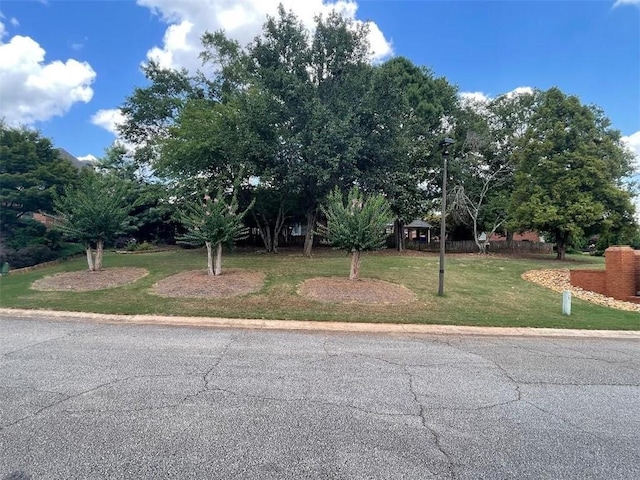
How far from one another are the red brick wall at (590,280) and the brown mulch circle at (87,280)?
53.2 feet

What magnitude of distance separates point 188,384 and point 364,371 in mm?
2338

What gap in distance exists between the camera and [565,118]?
21.4 m

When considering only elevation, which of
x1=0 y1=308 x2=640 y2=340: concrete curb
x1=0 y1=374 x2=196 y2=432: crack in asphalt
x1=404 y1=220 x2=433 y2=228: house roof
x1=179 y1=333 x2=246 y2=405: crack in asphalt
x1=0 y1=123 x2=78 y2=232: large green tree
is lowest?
x1=0 y1=308 x2=640 y2=340: concrete curb

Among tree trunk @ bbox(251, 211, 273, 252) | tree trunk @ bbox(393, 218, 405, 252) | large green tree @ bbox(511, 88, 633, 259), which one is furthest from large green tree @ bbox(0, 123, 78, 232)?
large green tree @ bbox(511, 88, 633, 259)

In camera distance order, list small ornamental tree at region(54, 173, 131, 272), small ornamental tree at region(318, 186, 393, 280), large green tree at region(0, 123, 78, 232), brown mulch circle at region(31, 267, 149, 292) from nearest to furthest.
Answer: small ornamental tree at region(318, 186, 393, 280) < brown mulch circle at region(31, 267, 149, 292) < small ornamental tree at region(54, 173, 131, 272) < large green tree at region(0, 123, 78, 232)

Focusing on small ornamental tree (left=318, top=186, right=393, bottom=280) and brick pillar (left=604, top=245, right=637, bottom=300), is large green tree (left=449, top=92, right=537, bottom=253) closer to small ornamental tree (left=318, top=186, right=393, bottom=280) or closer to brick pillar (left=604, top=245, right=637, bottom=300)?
brick pillar (left=604, top=245, right=637, bottom=300)

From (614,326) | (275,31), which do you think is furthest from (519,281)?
(275,31)

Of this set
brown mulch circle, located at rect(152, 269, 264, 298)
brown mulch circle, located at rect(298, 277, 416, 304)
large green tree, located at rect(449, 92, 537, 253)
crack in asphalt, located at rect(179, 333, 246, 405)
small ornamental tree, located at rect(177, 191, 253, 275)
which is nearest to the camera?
crack in asphalt, located at rect(179, 333, 246, 405)

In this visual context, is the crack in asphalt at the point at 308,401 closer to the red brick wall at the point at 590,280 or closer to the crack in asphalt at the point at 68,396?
the crack in asphalt at the point at 68,396

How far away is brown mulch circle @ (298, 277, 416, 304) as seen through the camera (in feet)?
34.8

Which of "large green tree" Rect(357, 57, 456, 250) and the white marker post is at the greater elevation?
"large green tree" Rect(357, 57, 456, 250)

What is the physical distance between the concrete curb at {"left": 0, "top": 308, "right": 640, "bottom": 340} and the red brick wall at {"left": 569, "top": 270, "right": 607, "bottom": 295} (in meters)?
6.04

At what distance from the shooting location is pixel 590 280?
46.2 ft

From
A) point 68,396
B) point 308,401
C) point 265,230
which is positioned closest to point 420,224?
point 265,230
